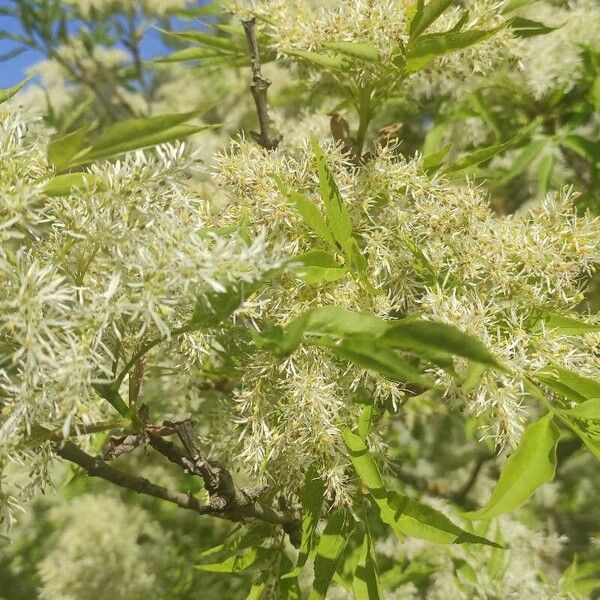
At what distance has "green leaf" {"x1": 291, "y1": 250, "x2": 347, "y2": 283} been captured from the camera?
41.3 inches

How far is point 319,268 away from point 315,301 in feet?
0.28

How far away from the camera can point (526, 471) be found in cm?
85

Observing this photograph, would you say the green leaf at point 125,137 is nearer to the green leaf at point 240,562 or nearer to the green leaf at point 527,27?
the green leaf at point 240,562

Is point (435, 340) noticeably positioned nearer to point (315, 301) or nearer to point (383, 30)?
point (315, 301)

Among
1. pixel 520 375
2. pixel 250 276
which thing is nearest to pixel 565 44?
pixel 520 375

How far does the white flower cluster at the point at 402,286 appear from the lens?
1103 millimetres

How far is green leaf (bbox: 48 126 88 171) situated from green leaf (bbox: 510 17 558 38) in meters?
1.11

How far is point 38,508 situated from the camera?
109 inches

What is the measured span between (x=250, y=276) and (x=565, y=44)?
5.16 ft

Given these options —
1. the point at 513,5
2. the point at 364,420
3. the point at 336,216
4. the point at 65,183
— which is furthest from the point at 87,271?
the point at 513,5

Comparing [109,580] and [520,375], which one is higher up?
[520,375]

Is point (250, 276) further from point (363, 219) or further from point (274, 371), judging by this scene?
point (363, 219)

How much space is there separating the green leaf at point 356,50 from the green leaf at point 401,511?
707 millimetres

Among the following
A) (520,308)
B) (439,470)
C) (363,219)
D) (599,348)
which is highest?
(363,219)
